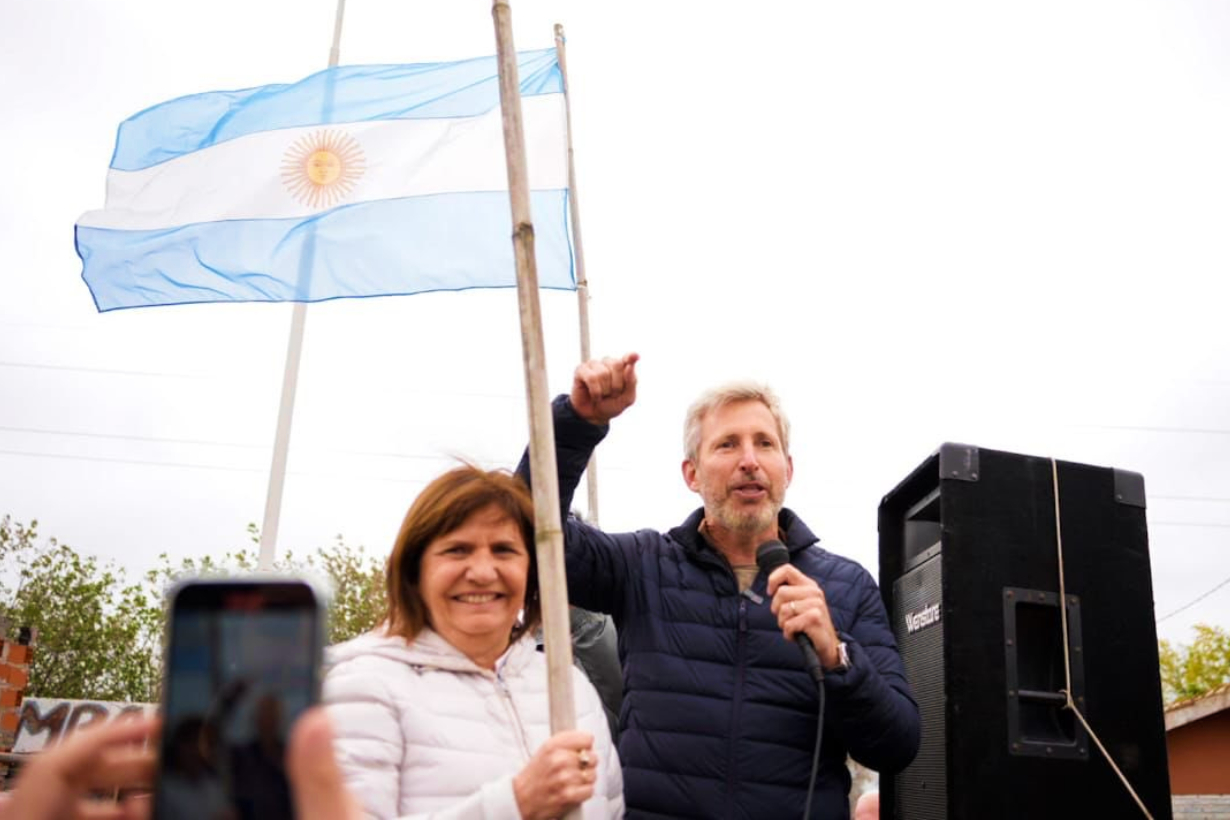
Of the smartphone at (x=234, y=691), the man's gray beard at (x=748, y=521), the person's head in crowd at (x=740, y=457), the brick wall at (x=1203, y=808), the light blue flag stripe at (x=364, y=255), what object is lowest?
the brick wall at (x=1203, y=808)

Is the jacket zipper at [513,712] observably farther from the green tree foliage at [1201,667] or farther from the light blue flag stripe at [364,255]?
the green tree foliage at [1201,667]

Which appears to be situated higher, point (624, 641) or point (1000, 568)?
point (1000, 568)

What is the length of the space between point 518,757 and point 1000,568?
4.98 ft

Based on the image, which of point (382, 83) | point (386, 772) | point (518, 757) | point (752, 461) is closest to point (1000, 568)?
point (752, 461)

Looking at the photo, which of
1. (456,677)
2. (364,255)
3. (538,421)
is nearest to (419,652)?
(456,677)

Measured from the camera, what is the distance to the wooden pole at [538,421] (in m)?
1.78

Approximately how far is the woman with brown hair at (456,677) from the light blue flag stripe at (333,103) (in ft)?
13.3

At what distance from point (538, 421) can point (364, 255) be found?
368cm

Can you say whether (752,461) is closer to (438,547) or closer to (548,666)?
(438,547)

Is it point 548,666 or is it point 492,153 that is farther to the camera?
point 492,153

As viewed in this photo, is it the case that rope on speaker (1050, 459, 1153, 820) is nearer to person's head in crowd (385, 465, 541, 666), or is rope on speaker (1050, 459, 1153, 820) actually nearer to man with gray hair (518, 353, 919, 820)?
man with gray hair (518, 353, 919, 820)

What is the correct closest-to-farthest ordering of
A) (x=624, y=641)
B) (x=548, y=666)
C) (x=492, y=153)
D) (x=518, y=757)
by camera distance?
1. (x=548, y=666)
2. (x=518, y=757)
3. (x=624, y=641)
4. (x=492, y=153)

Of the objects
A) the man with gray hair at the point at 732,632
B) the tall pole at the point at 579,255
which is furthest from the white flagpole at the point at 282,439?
the man with gray hair at the point at 732,632

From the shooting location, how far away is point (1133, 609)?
Answer: 2.94 m
